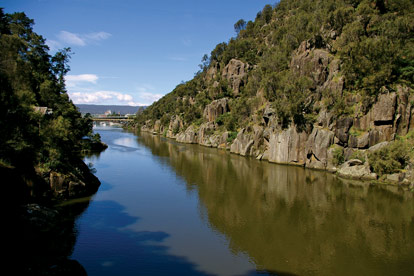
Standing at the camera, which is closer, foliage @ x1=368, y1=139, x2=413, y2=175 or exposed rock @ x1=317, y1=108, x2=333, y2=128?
foliage @ x1=368, y1=139, x2=413, y2=175

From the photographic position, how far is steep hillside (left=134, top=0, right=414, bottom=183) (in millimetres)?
42600

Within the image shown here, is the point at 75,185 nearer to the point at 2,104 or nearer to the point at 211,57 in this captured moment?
the point at 2,104

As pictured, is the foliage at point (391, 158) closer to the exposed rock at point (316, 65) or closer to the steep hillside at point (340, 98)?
the steep hillside at point (340, 98)

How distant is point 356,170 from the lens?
42156mm

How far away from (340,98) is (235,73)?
60698 mm

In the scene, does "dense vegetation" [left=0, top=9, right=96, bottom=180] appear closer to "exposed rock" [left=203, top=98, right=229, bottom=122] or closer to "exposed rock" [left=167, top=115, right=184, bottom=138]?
"exposed rock" [left=203, top=98, right=229, bottom=122]

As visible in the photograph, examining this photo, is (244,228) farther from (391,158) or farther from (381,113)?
(381,113)

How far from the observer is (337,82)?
50812mm

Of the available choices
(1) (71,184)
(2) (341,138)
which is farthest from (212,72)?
(1) (71,184)

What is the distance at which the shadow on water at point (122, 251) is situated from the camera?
16.5 m

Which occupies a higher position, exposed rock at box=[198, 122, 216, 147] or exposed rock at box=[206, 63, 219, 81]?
exposed rock at box=[206, 63, 219, 81]

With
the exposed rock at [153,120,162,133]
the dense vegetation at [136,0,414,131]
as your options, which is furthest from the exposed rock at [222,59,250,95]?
the exposed rock at [153,120,162,133]

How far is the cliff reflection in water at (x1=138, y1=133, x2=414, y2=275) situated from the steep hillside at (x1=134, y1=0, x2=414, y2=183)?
6.04m

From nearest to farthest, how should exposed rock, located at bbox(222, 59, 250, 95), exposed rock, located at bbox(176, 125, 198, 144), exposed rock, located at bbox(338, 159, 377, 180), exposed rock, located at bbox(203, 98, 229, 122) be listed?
exposed rock, located at bbox(338, 159, 377, 180) → exposed rock, located at bbox(203, 98, 229, 122) → exposed rock, located at bbox(222, 59, 250, 95) → exposed rock, located at bbox(176, 125, 198, 144)
